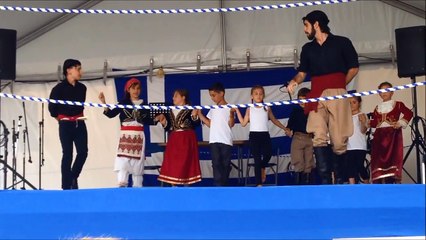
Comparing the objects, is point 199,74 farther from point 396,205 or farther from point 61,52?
point 396,205

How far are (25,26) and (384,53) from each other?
4.07m

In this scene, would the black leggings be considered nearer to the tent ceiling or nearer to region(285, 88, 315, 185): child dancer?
region(285, 88, 315, 185): child dancer

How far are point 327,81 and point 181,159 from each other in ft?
7.75

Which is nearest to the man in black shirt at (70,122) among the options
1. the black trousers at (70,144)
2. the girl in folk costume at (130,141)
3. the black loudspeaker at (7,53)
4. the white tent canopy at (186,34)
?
the black trousers at (70,144)

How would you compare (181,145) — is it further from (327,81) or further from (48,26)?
(48,26)

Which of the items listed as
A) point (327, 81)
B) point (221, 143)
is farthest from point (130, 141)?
point (327, 81)

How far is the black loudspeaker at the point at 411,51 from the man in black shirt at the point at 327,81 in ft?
5.71

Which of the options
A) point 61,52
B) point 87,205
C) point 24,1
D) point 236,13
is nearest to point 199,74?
point 236,13

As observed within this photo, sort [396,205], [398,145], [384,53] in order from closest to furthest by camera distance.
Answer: [396,205] < [398,145] < [384,53]

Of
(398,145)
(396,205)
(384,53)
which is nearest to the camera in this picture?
(396,205)

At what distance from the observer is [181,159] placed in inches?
260

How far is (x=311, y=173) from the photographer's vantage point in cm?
709

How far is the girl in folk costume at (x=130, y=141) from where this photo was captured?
20.6 feet

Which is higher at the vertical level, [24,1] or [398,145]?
[24,1]
